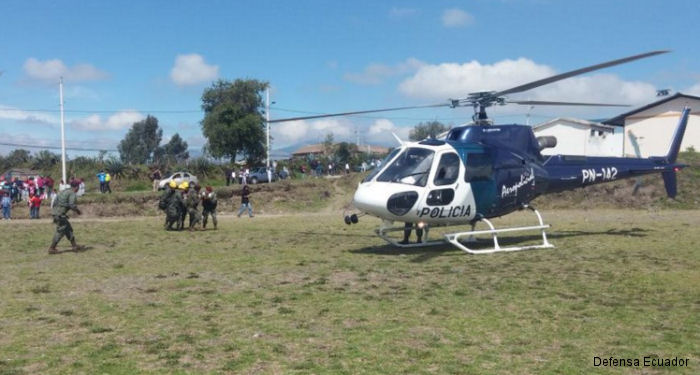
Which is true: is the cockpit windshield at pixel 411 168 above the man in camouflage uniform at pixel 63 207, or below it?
above

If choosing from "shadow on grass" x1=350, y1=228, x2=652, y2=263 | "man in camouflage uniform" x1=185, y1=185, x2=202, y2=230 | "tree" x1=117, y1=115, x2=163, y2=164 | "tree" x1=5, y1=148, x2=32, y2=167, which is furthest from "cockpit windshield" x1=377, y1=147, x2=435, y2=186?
"tree" x1=117, y1=115, x2=163, y2=164

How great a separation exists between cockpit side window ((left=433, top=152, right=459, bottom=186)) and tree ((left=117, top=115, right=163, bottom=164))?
437 ft

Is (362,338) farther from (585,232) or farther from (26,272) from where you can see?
(585,232)

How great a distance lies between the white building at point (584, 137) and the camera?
55531 millimetres

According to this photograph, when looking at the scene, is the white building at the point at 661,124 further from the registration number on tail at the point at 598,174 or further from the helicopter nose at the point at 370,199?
the helicopter nose at the point at 370,199

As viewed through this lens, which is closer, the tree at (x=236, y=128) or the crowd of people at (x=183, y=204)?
the crowd of people at (x=183, y=204)

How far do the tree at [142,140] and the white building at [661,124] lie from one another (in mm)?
114016

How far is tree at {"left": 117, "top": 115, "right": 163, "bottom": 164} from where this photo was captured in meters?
138

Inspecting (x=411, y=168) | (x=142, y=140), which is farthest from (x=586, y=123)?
(x=142, y=140)

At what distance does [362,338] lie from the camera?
21.9 ft

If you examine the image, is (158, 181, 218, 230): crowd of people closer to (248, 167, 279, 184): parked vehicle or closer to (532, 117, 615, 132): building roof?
(248, 167, 279, 184): parked vehicle

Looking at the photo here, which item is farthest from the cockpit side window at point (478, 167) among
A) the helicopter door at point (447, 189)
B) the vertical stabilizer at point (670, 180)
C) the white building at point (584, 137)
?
the white building at point (584, 137)

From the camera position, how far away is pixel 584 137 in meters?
56.1

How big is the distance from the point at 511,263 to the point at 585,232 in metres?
7.09
